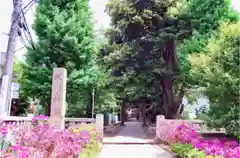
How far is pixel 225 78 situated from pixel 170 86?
27.5ft

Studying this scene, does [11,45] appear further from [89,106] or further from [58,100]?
[89,106]

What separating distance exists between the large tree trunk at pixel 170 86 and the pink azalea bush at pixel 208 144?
6051 millimetres

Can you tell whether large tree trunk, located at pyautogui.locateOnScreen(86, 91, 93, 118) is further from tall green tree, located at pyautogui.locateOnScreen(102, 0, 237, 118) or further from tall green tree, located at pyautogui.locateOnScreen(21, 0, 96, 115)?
tall green tree, located at pyautogui.locateOnScreen(21, 0, 96, 115)

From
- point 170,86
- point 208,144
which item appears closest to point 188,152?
point 208,144

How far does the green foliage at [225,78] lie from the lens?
309 inches

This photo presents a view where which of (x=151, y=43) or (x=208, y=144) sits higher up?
(x=151, y=43)

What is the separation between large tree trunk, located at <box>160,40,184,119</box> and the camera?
52.4 feet

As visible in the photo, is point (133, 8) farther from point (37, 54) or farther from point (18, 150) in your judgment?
point (18, 150)

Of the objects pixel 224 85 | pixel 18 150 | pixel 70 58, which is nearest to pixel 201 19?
pixel 224 85

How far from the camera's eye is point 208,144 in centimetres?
701

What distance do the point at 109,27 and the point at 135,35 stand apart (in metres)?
2.40

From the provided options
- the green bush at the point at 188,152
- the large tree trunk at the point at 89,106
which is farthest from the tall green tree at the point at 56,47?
the green bush at the point at 188,152

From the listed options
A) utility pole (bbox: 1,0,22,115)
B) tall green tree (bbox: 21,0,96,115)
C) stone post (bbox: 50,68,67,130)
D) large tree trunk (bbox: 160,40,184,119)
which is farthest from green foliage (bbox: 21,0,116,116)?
large tree trunk (bbox: 160,40,184,119)

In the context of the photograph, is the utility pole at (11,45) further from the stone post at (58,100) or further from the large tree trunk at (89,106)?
the large tree trunk at (89,106)
